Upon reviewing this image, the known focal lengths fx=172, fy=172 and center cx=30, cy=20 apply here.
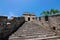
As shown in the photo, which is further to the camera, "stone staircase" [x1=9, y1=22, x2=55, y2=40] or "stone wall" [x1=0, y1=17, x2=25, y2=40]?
"stone wall" [x1=0, y1=17, x2=25, y2=40]

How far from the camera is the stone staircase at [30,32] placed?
40.8 ft

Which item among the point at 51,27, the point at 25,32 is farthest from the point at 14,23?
the point at 51,27

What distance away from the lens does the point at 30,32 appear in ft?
44.2

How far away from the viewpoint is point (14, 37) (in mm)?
12547

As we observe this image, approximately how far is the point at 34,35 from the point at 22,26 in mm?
2183

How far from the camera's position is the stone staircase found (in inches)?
489

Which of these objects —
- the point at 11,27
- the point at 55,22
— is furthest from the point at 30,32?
the point at 55,22

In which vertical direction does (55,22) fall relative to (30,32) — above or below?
above

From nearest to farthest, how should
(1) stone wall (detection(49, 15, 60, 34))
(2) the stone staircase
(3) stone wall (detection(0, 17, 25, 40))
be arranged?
(2) the stone staircase
(3) stone wall (detection(0, 17, 25, 40))
(1) stone wall (detection(49, 15, 60, 34))

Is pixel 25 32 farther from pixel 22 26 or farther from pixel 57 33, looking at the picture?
pixel 57 33

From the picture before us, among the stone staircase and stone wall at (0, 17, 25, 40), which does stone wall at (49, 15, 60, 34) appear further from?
stone wall at (0, 17, 25, 40)

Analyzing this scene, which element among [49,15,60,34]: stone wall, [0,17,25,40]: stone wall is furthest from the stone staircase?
[49,15,60,34]: stone wall

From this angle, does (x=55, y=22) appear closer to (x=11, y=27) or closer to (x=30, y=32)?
(x=30, y=32)

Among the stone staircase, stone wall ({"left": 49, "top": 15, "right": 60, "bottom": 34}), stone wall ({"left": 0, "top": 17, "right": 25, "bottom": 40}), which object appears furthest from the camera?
stone wall ({"left": 49, "top": 15, "right": 60, "bottom": 34})
